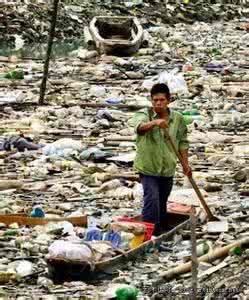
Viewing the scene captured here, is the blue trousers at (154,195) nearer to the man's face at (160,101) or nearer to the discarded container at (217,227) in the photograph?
the discarded container at (217,227)

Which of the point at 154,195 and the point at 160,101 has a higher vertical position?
the point at 160,101

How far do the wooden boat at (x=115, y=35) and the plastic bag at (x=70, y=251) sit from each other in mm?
15800

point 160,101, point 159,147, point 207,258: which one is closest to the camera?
point 207,258

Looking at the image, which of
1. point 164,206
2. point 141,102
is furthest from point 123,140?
point 164,206

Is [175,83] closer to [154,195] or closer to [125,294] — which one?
[154,195]

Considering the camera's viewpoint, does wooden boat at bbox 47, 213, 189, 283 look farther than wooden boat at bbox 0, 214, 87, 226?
No

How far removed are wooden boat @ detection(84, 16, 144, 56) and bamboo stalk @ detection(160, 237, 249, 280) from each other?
51.7ft

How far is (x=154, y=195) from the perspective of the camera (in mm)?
7641

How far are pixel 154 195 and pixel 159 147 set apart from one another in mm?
369

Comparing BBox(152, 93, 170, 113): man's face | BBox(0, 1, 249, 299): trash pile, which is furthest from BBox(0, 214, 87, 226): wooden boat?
BBox(152, 93, 170, 113): man's face

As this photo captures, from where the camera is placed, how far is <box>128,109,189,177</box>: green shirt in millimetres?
7555

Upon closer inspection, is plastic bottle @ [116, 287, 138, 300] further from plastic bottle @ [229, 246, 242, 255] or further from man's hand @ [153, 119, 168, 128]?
man's hand @ [153, 119, 168, 128]

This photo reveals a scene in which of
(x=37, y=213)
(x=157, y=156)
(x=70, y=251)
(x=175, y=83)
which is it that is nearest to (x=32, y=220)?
(x=37, y=213)

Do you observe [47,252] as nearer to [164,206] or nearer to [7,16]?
[164,206]
